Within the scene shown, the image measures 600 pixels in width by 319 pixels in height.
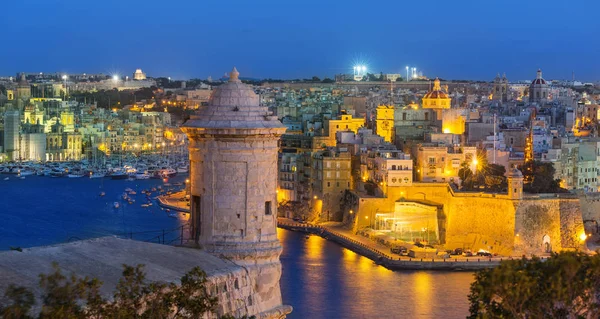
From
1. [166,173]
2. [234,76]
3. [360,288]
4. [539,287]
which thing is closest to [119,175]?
[166,173]

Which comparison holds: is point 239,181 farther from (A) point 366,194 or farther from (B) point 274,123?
(A) point 366,194

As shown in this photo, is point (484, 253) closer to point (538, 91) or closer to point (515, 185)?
point (515, 185)

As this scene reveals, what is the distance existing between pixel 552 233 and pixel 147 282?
16624 millimetres

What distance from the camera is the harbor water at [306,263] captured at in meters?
15.3

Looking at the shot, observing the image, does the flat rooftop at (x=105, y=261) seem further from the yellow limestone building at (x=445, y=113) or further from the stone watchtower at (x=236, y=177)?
the yellow limestone building at (x=445, y=113)

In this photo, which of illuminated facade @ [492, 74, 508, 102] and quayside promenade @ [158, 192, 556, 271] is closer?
quayside promenade @ [158, 192, 556, 271]

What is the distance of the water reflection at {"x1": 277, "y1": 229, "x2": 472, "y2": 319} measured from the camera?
15.0m

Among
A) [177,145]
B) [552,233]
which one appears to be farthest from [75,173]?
[552,233]

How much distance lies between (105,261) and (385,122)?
80.9ft

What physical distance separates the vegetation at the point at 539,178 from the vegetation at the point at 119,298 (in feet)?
58.5

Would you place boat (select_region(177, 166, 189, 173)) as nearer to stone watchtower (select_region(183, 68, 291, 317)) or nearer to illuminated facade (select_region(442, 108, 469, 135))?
illuminated facade (select_region(442, 108, 469, 135))

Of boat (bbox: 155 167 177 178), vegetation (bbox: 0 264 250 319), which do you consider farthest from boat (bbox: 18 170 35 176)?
vegetation (bbox: 0 264 250 319)

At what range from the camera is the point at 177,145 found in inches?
1923

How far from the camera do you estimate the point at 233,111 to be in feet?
14.0
